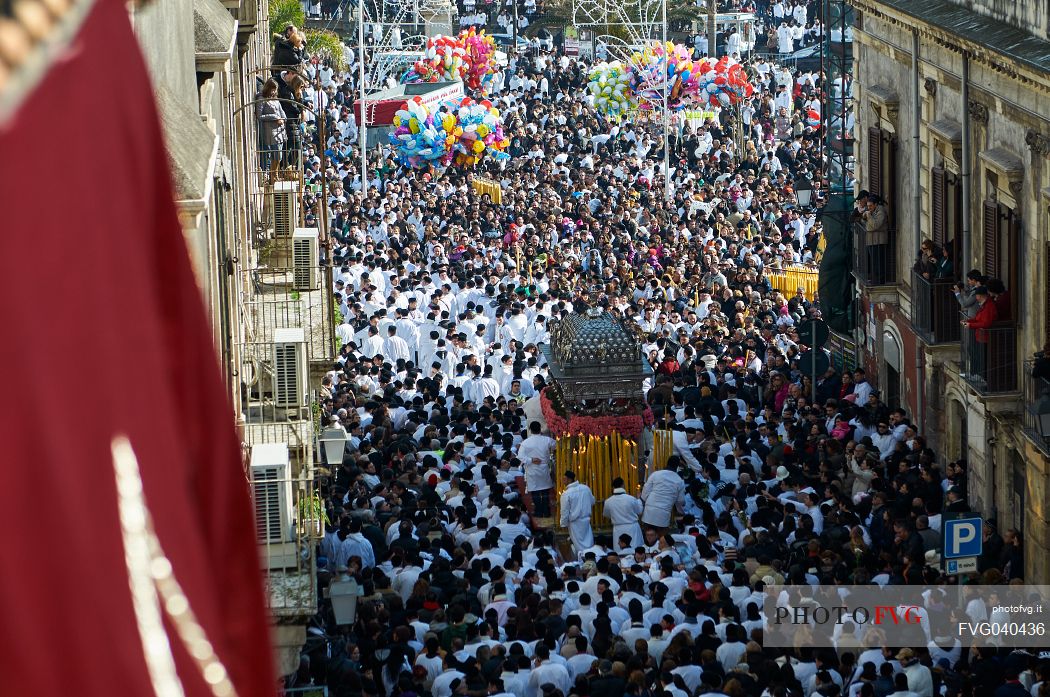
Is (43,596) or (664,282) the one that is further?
(664,282)

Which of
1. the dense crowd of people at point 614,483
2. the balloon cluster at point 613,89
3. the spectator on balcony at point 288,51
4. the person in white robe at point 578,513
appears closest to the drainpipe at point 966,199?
the dense crowd of people at point 614,483

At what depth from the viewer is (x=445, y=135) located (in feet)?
151

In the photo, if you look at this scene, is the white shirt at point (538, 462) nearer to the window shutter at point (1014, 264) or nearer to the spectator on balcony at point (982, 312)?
the spectator on balcony at point (982, 312)

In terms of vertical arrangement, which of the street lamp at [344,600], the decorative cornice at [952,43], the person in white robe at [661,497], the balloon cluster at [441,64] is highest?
the balloon cluster at [441,64]

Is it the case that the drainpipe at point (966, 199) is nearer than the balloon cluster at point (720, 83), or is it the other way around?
the drainpipe at point (966, 199)

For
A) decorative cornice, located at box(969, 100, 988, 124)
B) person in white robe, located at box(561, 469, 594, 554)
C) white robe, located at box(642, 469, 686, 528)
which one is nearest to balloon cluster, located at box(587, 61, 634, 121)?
decorative cornice, located at box(969, 100, 988, 124)

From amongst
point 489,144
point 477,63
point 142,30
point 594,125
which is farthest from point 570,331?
point 477,63

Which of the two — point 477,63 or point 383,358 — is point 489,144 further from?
point 383,358

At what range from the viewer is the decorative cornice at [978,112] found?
2177 cm

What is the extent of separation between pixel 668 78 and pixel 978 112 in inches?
1073

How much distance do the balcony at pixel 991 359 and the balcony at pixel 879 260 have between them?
5490 millimetres

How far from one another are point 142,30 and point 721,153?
3872 centimetres

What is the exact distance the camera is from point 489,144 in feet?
153

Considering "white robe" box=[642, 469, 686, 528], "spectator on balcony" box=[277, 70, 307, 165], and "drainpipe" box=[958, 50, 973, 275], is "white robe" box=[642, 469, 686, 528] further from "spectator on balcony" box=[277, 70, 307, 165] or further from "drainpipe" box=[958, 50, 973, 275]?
"spectator on balcony" box=[277, 70, 307, 165]
